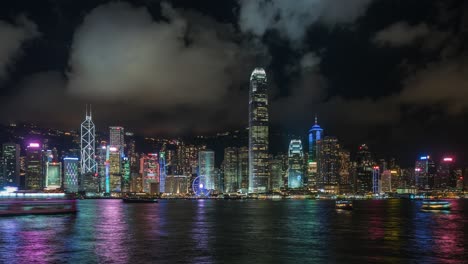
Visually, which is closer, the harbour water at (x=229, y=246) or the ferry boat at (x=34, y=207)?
the harbour water at (x=229, y=246)

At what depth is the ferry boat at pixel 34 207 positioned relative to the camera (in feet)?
327

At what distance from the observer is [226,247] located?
48.0 m

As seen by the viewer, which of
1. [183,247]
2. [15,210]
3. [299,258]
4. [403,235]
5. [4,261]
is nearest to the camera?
[4,261]

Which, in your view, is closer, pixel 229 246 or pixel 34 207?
pixel 229 246

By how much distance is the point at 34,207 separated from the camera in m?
106

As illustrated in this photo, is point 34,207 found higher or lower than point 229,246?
lower

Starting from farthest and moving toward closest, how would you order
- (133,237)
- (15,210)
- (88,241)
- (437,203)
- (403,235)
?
(437,203), (15,210), (403,235), (133,237), (88,241)

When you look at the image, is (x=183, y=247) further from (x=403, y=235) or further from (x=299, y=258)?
(x=403, y=235)

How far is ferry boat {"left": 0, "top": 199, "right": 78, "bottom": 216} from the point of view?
99.8 meters

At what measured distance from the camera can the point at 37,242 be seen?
50219 millimetres

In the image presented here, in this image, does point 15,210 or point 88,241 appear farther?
point 15,210

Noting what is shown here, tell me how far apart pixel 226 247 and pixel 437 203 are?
117m

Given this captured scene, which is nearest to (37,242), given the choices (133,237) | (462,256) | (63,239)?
(63,239)

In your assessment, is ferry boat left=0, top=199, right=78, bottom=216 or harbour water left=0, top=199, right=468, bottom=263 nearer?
harbour water left=0, top=199, right=468, bottom=263
